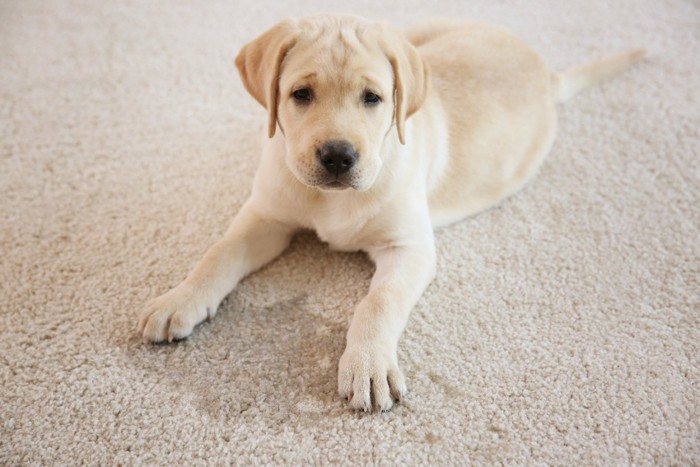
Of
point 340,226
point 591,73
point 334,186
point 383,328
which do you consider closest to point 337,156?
point 334,186

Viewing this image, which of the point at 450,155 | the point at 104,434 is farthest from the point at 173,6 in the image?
the point at 104,434

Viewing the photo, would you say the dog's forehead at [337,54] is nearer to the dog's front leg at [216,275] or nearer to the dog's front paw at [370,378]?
the dog's front leg at [216,275]

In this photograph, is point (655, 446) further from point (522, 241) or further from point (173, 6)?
point (173, 6)

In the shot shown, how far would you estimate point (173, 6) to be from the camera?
151 inches

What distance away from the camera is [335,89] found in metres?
1.71

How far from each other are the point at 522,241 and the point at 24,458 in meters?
1.78

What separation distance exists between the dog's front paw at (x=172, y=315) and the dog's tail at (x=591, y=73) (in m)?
2.01

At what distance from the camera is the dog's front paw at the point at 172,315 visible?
182 centimetres

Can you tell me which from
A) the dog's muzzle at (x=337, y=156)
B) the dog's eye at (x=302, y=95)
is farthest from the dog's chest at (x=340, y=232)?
the dog's eye at (x=302, y=95)

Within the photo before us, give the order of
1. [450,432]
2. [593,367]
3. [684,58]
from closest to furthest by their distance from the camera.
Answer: [450,432] < [593,367] < [684,58]

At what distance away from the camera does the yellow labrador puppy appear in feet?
5.62

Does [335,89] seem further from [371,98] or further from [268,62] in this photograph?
[268,62]

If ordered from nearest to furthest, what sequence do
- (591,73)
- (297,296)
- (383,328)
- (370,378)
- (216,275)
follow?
(370,378) < (383,328) < (216,275) < (297,296) < (591,73)

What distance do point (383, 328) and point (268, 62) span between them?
86cm
